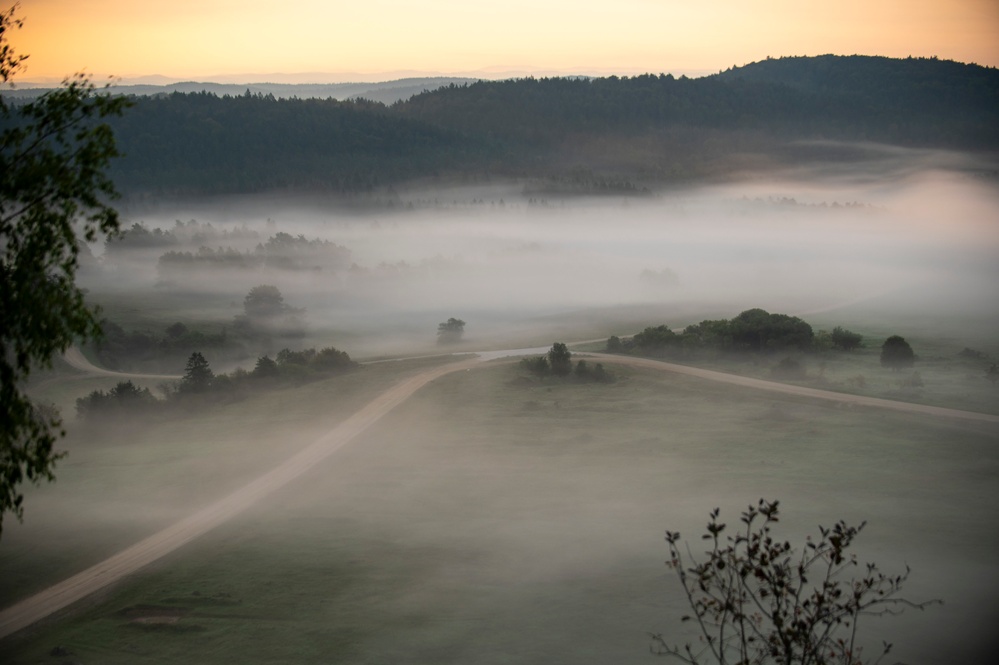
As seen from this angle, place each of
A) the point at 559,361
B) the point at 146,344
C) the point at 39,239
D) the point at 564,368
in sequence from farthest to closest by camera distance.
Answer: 1. the point at 146,344
2. the point at 559,361
3. the point at 564,368
4. the point at 39,239

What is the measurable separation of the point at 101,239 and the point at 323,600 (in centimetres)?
17175

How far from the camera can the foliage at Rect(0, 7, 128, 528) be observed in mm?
16938

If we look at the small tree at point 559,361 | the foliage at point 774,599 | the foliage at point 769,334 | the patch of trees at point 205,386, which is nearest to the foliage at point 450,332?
the patch of trees at point 205,386

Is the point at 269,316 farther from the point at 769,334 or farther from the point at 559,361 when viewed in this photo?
the point at 769,334

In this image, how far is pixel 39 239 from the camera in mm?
17172

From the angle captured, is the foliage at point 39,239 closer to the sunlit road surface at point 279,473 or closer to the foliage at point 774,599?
the foliage at point 774,599

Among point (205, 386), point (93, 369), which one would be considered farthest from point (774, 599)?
point (93, 369)

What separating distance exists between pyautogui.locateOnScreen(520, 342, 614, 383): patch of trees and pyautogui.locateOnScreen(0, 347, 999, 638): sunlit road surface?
11.7 ft

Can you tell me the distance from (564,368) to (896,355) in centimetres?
2288

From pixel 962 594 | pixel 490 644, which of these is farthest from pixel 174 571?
pixel 962 594

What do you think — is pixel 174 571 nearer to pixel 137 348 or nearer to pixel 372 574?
pixel 372 574

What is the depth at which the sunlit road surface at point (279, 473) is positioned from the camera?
31.6 m

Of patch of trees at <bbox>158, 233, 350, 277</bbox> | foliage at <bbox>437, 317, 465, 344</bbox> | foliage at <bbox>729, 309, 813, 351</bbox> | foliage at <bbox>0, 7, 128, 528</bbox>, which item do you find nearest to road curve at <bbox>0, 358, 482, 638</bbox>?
foliage at <bbox>0, 7, 128, 528</bbox>

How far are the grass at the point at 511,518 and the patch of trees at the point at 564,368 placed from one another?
1716 millimetres
